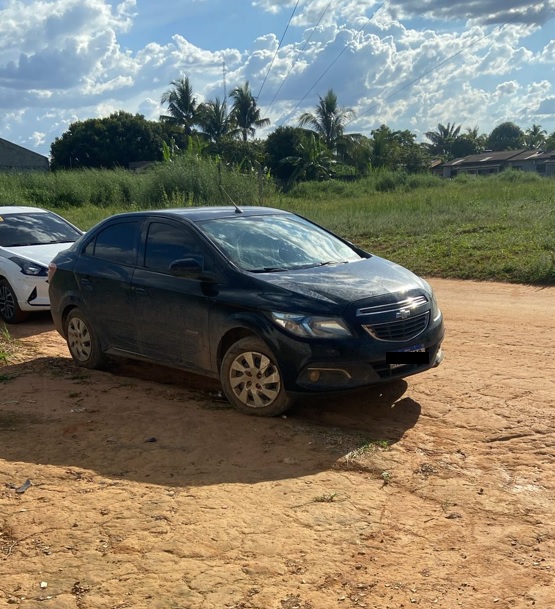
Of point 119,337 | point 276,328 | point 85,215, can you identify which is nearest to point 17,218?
point 119,337

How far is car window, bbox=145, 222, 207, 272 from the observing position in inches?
241

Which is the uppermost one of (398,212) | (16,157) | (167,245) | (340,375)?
(16,157)

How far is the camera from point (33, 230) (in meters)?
10.6

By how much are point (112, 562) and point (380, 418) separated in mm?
2629

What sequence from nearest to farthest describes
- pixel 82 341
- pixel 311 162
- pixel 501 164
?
pixel 82 341 → pixel 311 162 → pixel 501 164

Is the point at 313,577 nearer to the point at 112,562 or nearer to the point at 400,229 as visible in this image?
the point at 112,562

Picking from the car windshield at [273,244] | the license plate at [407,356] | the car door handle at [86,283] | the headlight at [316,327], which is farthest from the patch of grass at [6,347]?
the license plate at [407,356]

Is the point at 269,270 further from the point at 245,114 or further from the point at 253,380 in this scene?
the point at 245,114

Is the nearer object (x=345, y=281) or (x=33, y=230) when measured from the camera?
(x=345, y=281)

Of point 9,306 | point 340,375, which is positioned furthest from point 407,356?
point 9,306

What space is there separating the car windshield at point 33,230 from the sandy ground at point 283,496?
13.9 ft

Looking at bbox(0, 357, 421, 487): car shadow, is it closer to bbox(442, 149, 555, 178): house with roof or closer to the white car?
the white car

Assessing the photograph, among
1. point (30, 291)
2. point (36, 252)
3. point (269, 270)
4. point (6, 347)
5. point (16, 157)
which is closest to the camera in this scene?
point (269, 270)

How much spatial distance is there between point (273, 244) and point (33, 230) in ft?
18.8
